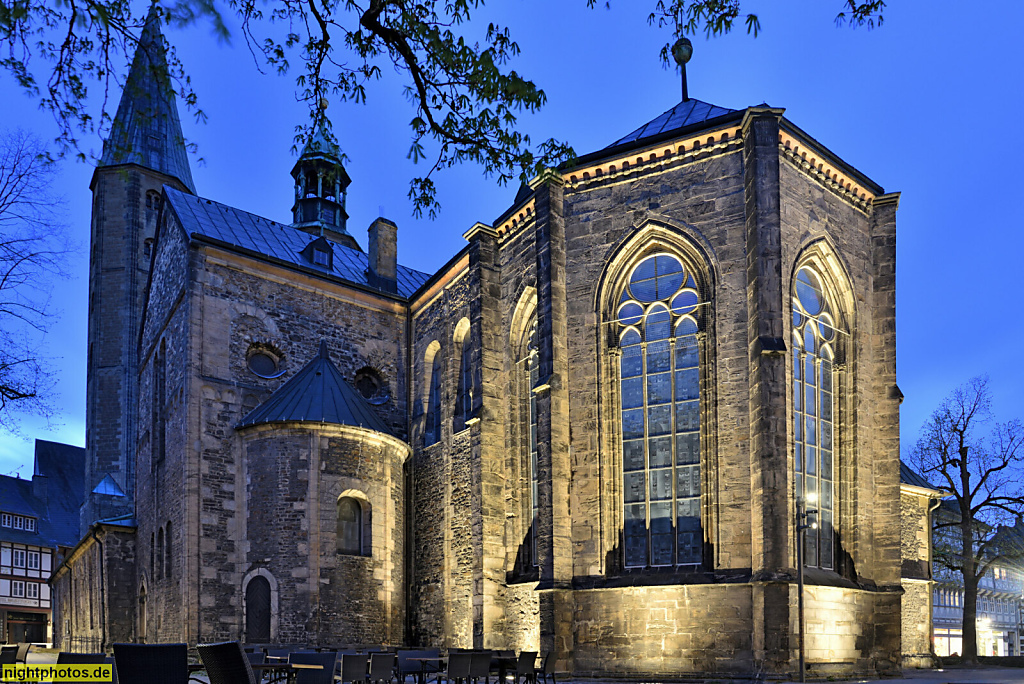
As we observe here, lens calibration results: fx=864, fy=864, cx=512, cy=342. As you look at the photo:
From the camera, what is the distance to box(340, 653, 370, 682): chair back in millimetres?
10242

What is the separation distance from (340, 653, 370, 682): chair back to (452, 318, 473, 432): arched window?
11.3 metres

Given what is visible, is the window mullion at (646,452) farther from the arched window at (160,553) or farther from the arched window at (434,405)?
the arched window at (160,553)

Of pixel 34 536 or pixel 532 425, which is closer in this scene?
pixel 532 425

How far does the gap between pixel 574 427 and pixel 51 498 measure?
54.2m

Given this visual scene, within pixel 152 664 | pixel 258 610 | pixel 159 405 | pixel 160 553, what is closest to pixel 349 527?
pixel 258 610

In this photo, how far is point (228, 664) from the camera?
6.36 metres

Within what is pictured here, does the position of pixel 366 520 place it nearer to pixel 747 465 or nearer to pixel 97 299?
pixel 747 465

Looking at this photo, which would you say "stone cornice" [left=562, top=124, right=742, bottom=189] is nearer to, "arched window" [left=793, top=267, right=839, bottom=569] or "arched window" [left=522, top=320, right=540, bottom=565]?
"arched window" [left=793, top=267, right=839, bottom=569]

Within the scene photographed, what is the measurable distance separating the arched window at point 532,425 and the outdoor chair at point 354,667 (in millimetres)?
8488

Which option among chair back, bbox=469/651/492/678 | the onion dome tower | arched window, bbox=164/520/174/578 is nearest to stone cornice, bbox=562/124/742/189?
chair back, bbox=469/651/492/678

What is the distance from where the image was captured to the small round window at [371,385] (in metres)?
26.5

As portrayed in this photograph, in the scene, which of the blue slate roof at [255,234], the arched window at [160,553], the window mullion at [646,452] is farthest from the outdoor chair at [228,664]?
the arched window at [160,553]

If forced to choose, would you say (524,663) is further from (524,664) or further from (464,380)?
(464,380)

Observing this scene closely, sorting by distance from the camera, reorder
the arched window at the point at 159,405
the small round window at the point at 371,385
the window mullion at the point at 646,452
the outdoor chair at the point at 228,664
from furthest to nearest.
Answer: the small round window at the point at 371,385 → the arched window at the point at 159,405 → the window mullion at the point at 646,452 → the outdoor chair at the point at 228,664
